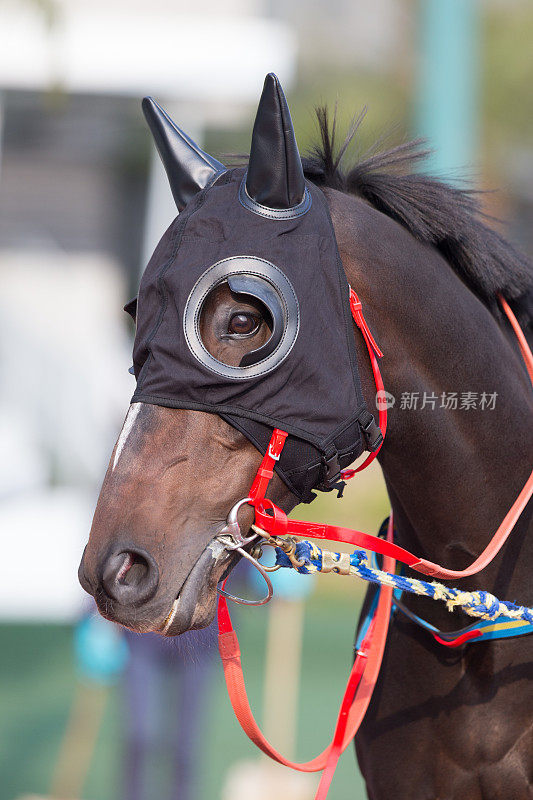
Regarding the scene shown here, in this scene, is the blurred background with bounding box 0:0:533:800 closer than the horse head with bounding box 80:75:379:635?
No

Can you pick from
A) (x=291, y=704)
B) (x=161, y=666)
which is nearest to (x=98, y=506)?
(x=161, y=666)

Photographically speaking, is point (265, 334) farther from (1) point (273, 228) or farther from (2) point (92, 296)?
(2) point (92, 296)

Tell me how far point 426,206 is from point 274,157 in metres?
0.53

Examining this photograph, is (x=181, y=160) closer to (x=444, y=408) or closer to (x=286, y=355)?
(x=286, y=355)

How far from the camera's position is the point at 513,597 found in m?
2.33

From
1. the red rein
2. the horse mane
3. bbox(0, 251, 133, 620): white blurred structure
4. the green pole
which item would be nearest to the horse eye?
the red rein

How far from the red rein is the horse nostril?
0.26m

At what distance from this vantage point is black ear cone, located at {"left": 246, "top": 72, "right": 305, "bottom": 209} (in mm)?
1880

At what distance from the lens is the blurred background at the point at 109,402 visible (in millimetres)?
4742

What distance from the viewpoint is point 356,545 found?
200 cm

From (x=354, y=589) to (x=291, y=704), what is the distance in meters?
3.98

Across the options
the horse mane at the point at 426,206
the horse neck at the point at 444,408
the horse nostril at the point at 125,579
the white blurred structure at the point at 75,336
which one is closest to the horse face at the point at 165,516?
the horse nostril at the point at 125,579

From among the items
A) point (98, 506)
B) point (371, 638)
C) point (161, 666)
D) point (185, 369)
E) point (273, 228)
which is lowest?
point (161, 666)

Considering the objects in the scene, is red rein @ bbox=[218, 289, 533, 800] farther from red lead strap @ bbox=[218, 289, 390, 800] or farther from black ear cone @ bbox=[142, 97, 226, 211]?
black ear cone @ bbox=[142, 97, 226, 211]
